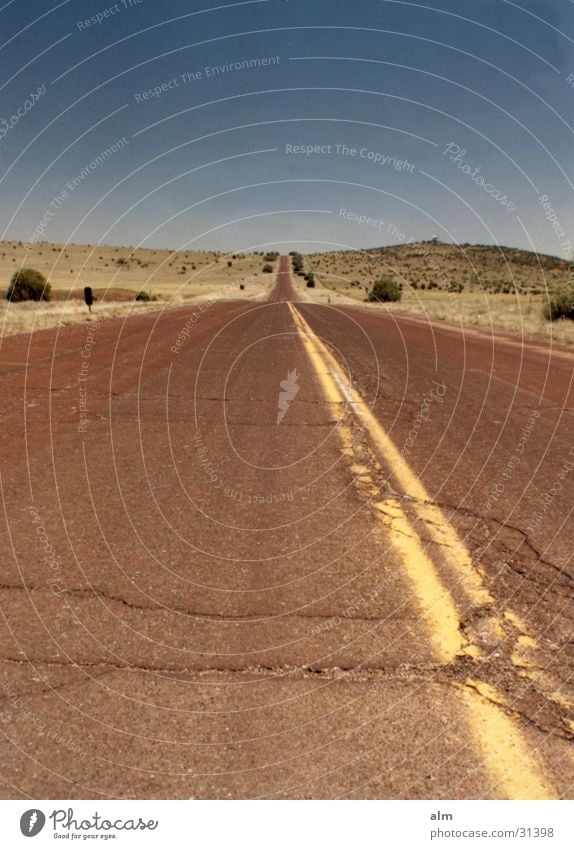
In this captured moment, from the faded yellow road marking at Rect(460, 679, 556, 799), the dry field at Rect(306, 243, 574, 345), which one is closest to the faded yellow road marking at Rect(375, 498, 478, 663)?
the faded yellow road marking at Rect(460, 679, 556, 799)

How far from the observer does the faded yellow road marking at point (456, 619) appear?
7.11 feet

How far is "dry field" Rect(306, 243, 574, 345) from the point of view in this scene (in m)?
28.5

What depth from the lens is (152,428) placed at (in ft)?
21.8

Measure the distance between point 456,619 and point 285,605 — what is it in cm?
81

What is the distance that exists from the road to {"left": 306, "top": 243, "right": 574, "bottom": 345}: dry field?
17.6 metres

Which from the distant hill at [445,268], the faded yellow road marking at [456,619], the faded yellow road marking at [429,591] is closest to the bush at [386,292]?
the distant hill at [445,268]

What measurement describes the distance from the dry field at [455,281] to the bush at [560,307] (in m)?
0.53

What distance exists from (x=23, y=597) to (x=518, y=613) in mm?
2392

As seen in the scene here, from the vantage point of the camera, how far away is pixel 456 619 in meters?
3.10

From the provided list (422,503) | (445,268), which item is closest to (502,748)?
(422,503)

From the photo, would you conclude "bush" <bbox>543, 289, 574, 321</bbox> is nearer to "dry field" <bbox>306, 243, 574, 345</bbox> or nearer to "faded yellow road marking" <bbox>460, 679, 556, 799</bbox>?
"dry field" <bbox>306, 243, 574, 345</bbox>

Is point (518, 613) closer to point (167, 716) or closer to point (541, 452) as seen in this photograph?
point (167, 716)

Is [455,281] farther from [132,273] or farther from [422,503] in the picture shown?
[422,503]
